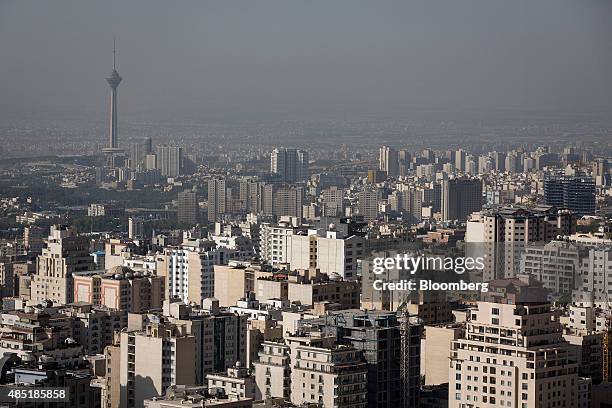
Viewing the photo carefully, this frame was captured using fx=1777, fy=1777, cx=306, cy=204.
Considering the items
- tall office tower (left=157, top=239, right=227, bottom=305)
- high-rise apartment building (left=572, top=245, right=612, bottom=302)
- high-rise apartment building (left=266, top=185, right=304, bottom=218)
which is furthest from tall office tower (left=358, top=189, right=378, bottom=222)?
high-rise apartment building (left=572, top=245, right=612, bottom=302)

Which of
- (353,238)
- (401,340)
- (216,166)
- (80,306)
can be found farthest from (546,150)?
(401,340)

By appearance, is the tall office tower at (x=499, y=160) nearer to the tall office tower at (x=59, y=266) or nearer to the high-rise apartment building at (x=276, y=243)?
the high-rise apartment building at (x=276, y=243)

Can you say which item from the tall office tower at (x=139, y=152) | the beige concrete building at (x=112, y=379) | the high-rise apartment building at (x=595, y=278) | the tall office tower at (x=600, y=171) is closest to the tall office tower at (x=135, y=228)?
the tall office tower at (x=139, y=152)

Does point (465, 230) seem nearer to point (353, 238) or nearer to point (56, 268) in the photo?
point (353, 238)

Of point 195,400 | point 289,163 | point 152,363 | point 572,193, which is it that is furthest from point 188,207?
point 195,400

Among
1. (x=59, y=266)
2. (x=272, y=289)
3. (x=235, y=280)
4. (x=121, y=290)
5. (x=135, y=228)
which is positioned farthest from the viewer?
(x=135, y=228)

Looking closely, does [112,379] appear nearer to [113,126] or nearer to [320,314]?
[320,314]

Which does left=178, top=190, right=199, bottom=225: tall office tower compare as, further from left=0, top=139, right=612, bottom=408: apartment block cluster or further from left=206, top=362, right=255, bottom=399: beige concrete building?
left=206, top=362, right=255, bottom=399: beige concrete building
